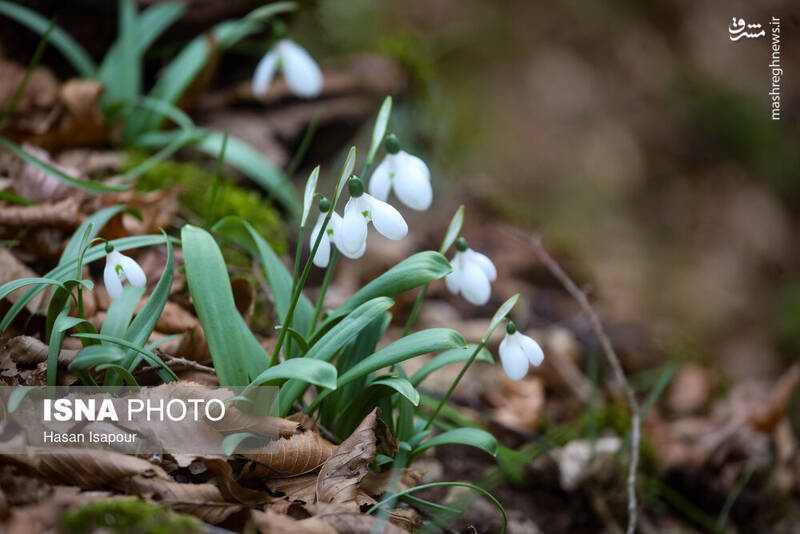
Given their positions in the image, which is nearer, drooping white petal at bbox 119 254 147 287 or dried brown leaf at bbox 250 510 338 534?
dried brown leaf at bbox 250 510 338 534

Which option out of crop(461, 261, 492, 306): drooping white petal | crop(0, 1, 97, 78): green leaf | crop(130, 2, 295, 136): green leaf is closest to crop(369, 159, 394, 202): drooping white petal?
crop(461, 261, 492, 306): drooping white petal

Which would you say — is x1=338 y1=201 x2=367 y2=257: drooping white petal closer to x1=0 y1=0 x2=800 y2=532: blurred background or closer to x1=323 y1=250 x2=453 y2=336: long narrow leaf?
x1=323 y1=250 x2=453 y2=336: long narrow leaf

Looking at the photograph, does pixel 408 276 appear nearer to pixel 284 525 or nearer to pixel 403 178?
pixel 403 178

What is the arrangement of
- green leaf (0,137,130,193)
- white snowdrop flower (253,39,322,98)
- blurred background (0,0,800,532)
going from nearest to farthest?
green leaf (0,137,130,193) < white snowdrop flower (253,39,322,98) < blurred background (0,0,800,532)

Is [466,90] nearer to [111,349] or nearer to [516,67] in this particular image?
[516,67]

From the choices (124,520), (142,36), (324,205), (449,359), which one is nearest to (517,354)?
(449,359)

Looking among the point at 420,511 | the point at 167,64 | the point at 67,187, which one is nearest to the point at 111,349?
the point at 420,511
